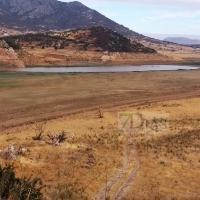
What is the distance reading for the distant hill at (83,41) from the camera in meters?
124

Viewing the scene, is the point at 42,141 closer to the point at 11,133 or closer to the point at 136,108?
the point at 11,133

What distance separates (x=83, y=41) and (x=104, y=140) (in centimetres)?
11028

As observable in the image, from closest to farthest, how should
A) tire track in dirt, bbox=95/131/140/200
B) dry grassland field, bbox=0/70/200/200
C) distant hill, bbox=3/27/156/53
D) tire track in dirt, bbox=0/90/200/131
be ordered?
tire track in dirt, bbox=95/131/140/200 < dry grassland field, bbox=0/70/200/200 < tire track in dirt, bbox=0/90/200/131 < distant hill, bbox=3/27/156/53

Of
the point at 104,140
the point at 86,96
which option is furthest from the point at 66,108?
the point at 104,140

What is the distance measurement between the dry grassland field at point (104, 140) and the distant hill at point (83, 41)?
67431 mm

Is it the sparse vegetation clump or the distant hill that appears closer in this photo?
the sparse vegetation clump

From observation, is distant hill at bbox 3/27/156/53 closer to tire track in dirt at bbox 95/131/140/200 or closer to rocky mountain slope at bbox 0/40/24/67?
rocky mountain slope at bbox 0/40/24/67

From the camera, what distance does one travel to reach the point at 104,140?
28.2 m

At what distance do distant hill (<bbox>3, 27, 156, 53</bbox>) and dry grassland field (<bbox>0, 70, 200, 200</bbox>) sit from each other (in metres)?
67.4

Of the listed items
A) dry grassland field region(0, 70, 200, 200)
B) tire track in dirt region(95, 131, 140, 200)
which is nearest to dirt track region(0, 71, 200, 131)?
dry grassland field region(0, 70, 200, 200)

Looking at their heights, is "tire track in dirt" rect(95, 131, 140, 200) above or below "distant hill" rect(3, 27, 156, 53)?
below

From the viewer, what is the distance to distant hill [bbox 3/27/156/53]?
124 meters

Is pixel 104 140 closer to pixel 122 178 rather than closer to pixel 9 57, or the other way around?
pixel 122 178

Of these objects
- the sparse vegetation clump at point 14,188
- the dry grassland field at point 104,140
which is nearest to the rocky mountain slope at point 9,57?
the dry grassland field at point 104,140
